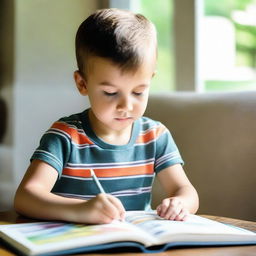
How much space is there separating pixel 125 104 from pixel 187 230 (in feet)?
1.18

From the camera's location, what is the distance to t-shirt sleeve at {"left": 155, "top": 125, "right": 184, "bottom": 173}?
146cm

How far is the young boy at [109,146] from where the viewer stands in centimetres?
116

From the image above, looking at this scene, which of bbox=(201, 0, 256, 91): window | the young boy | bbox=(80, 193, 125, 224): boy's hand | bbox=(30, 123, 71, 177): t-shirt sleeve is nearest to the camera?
bbox=(80, 193, 125, 224): boy's hand

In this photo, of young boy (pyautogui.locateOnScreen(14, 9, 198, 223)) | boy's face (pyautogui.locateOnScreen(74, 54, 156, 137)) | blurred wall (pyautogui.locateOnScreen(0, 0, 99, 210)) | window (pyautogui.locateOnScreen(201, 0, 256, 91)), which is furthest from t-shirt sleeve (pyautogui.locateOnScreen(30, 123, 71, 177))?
window (pyautogui.locateOnScreen(201, 0, 256, 91))

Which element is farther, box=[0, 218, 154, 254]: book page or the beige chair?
the beige chair

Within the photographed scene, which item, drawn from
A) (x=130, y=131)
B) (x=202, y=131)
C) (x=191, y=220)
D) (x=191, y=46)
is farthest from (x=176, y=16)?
(x=191, y=220)

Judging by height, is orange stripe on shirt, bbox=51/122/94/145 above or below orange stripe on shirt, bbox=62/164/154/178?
above

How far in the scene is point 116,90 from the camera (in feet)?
4.06

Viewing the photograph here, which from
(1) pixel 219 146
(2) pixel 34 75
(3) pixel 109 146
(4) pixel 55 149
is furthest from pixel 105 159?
(2) pixel 34 75

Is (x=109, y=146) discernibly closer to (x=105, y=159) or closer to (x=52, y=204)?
(x=105, y=159)

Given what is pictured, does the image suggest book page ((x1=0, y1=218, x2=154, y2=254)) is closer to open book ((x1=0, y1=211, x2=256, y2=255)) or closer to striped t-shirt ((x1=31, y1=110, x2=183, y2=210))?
open book ((x1=0, y1=211, x2=256, y2=255))

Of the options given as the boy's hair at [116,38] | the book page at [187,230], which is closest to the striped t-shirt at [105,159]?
the boy's hair at [116,38]

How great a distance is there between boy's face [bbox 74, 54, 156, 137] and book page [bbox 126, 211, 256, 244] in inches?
10.5

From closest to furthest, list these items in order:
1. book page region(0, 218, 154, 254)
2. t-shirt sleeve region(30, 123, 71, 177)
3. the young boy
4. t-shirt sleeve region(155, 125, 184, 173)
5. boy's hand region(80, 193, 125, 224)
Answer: book page region(0, 218, 154, 254), boy's hand region(80, 193, 125, 224), the young boy, t-shirt sleeve region(30, 123, 71, 177), t-shirt sleeve region(155, 125, 184, 173)
